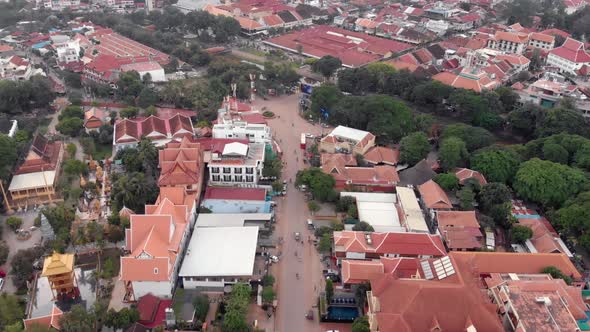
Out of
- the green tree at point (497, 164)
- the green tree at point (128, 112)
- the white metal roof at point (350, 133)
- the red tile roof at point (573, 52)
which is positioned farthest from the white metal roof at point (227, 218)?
the red tile roof at point (573, 52)

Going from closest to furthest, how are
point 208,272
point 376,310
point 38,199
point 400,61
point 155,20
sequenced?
point 376,310 < point 208,272 < point 38,199 < point 400,61 < point 155,20

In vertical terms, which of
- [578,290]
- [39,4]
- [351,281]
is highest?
[578,290]

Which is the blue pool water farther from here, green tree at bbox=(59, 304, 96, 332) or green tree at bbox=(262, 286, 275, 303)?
green tree at bbox=(59, 304, 96, 332)

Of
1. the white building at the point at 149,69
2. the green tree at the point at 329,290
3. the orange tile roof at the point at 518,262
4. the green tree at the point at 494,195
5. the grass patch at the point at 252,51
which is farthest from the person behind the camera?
the grass patch at the point at 252,51

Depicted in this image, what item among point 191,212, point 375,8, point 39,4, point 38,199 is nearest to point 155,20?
point 39,4

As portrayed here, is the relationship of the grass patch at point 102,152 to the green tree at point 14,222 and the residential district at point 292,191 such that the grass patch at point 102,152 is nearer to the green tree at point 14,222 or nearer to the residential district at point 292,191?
the residential district at point 292,191

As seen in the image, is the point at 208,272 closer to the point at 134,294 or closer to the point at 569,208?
the point at 134,294

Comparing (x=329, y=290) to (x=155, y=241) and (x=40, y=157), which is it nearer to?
(x=155, y=241)

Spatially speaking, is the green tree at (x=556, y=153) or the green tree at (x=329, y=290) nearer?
the green tree at (x=329, y=290)
